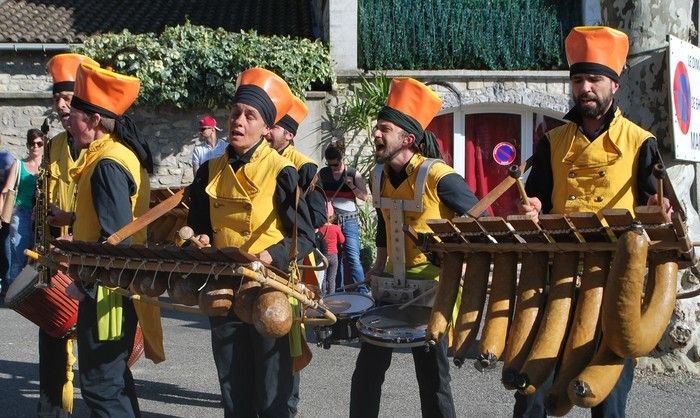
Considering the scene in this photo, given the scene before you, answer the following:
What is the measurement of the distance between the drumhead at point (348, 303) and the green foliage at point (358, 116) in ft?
35.8

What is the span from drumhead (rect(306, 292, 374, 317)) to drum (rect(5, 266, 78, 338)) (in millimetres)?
1373

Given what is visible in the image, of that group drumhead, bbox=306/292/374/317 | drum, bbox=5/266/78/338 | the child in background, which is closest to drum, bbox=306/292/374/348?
drumhead, bbox=306/292/374/317

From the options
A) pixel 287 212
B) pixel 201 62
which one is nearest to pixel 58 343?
pixel 287 212

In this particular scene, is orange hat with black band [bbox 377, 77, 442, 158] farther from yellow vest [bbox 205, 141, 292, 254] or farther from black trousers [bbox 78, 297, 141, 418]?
black trousers [bbox 78, 297, 141, 418]

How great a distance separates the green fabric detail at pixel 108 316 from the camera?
4.97m

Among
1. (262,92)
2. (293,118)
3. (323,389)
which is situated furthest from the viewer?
(323,389)

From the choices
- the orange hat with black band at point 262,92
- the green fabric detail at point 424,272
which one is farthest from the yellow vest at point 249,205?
the green fabric detail at point 424,272

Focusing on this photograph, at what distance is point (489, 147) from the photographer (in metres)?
17.4

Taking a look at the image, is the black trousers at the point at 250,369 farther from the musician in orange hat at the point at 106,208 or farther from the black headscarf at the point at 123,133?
the black headscarf at the point at 123,133

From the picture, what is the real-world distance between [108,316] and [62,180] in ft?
4.24

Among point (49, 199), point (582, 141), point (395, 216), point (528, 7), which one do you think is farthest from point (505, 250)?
point (528, 7)

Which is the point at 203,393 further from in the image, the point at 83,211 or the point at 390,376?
the point at 83,211

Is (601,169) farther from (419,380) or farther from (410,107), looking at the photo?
(419,380)

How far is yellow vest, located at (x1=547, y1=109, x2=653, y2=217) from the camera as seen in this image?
4.59 metres
